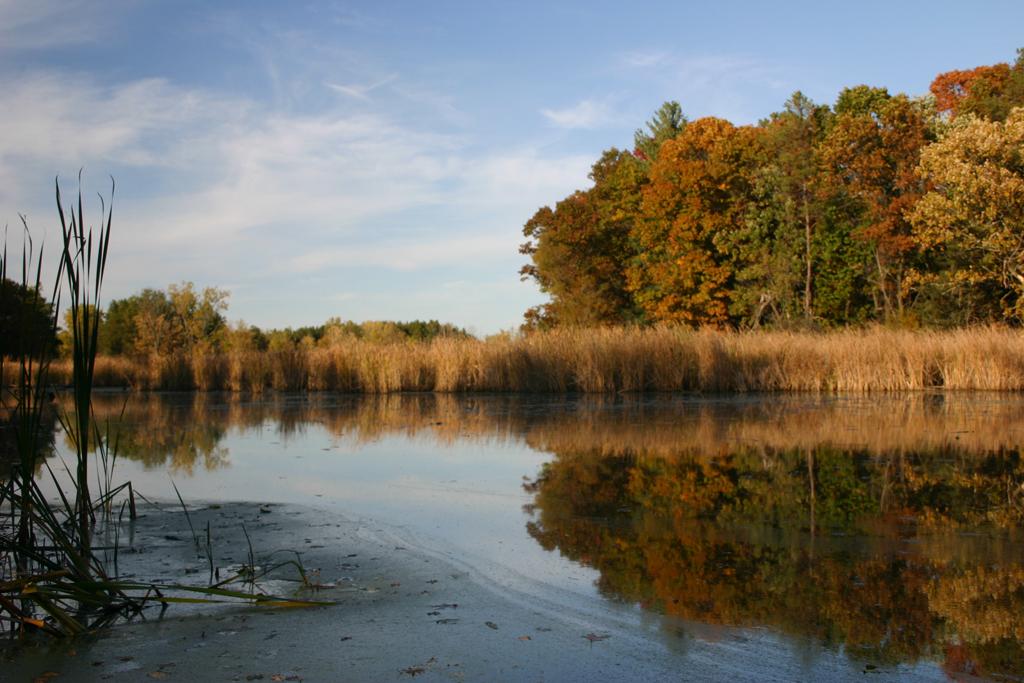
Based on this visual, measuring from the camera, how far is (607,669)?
288 cm

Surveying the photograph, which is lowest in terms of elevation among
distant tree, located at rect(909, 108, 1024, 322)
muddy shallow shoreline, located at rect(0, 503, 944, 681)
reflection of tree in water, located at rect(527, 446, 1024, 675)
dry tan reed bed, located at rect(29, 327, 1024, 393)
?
muddy shallow shoreline, located at rect(0, 503, 944, 681)

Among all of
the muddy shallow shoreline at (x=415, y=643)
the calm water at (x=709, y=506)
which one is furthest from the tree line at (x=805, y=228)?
the muddy shallow shoreline at (x=415, y=643)

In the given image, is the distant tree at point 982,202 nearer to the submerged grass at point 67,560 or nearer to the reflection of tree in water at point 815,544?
the reflection of tree in water at point 815,544

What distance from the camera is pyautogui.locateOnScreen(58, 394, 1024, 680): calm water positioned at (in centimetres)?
339

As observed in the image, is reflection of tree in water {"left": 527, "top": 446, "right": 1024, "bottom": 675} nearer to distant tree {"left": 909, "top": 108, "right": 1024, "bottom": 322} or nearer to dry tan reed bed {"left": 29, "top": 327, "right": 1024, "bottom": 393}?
dry tan reed bed {"left": 29, "top": 327, "right": 1024, "bottom": 393}

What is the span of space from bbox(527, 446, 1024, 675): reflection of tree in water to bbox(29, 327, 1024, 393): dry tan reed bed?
1183cm

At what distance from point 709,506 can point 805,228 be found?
31307 millimetres

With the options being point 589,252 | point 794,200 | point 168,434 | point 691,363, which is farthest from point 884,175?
point 168,434

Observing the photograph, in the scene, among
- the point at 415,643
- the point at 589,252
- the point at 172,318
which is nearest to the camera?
the point at 415,643

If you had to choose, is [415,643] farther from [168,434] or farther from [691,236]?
[691,236]

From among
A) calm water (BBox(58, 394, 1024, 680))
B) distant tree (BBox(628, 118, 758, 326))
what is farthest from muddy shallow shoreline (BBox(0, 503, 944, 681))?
distant tree (BBox(628, 118, 758, 326))

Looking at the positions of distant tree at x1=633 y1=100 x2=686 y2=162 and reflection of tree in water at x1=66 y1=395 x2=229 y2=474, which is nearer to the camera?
reflection of tree in water at x1=66 y1=395 x2=229 y2=474

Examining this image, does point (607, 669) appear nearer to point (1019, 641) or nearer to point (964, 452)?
point (1019, 641)

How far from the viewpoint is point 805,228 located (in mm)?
34844
